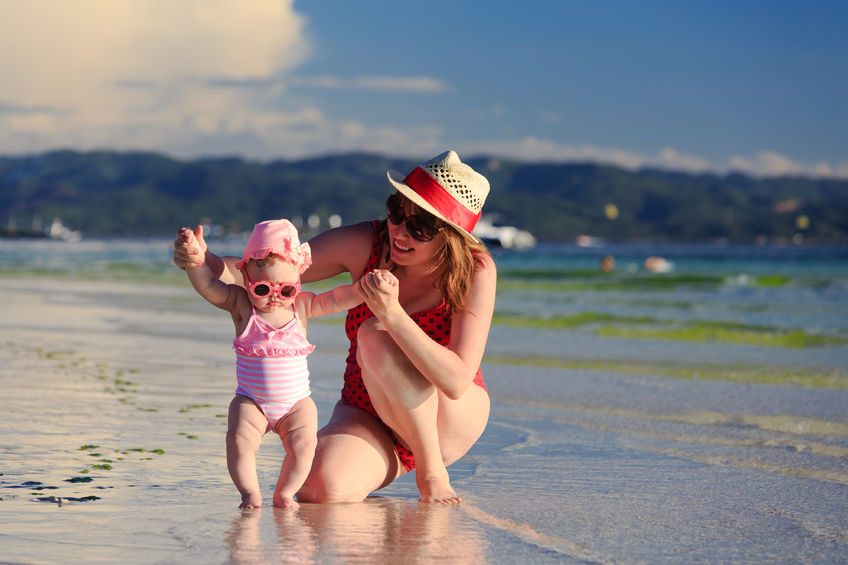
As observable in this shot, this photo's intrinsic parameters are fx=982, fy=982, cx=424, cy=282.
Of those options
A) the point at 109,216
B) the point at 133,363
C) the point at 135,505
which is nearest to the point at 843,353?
the point at 133,363

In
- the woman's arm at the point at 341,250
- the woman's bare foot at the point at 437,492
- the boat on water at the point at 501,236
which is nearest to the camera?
the woman's bare foot at the point at 437,492

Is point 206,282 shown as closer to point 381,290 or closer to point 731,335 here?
point 381,290

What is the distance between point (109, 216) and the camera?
144 metres

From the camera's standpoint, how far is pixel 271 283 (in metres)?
3.02

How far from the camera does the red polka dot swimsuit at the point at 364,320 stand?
335 cm

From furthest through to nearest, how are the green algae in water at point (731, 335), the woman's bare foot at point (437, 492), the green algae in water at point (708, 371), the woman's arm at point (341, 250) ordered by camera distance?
the green algae in water at point (731, 335) < the green algae in water at point (708, 371) < the woman's arm at point (341, 250) < the woman's bare foot at point (437, 492)

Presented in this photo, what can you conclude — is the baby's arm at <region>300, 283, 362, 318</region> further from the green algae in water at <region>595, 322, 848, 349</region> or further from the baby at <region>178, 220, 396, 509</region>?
the green algae in water at <region>595, 322, 848, 349</region>

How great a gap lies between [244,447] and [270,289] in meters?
0.48

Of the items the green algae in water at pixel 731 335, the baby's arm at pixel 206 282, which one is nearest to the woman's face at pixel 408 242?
the baby's arm at pixel 206 282

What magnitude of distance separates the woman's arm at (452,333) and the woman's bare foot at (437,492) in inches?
11.8

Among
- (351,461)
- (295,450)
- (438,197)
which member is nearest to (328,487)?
(351,461)

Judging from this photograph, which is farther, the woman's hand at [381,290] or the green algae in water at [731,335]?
the green algae in water at [731,335]

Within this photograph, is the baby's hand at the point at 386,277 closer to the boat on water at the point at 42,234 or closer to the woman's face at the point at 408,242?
the woman's face at the point at 408,242

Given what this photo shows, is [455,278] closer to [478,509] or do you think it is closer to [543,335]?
[478,509]
